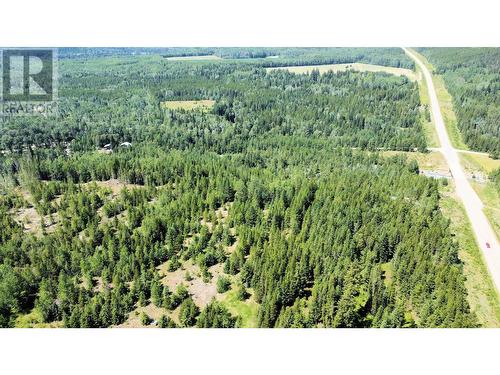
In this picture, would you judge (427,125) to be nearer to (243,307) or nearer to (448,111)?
(448,111)

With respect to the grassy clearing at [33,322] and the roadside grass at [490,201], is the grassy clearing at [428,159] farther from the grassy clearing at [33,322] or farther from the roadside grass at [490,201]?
the grassy clearing at [33,322]

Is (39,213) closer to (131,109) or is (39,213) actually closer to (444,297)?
(444,297)

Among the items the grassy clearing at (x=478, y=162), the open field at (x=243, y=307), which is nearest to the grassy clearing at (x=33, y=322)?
the open field at (x=243, y=307)

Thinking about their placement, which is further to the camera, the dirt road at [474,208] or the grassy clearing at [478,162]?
the grassy clearing at [478,162]

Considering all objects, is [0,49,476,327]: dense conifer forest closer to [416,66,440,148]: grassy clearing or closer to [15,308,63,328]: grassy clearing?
[15,308,63,328]: grassy clearing

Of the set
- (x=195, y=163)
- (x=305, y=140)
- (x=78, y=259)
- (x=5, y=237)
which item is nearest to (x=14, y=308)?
(x=78, y=259)

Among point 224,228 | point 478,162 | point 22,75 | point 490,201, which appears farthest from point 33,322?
point 478,162
